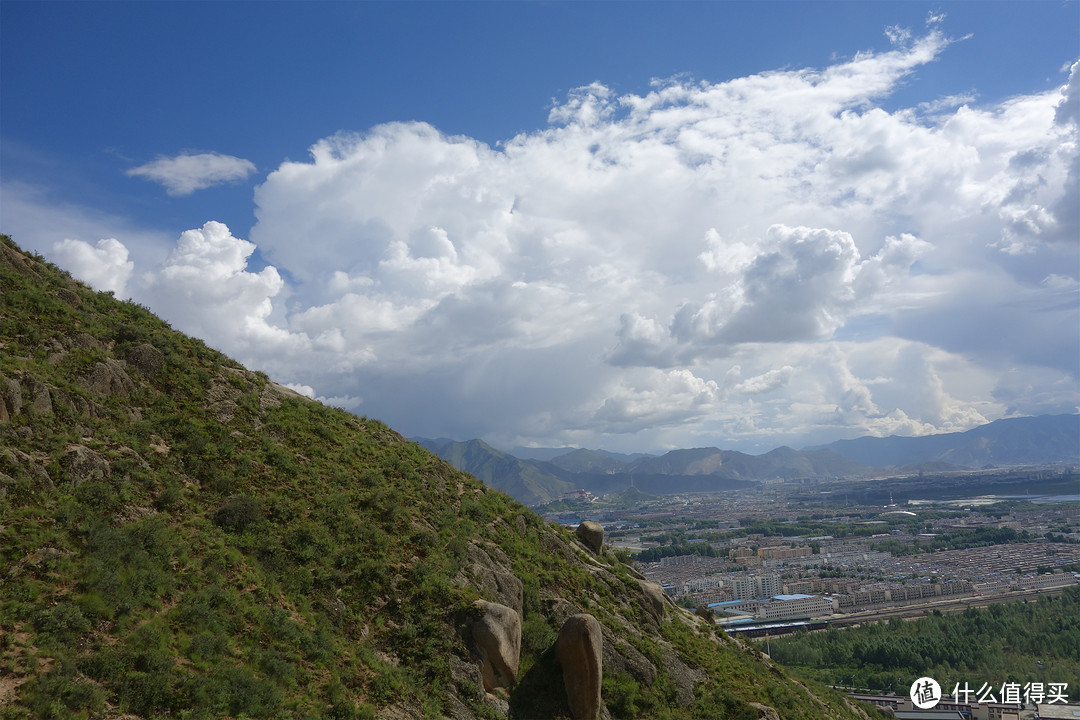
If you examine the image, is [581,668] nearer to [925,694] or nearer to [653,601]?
[653,601]

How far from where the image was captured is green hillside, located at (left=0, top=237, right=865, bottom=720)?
16.7 meters

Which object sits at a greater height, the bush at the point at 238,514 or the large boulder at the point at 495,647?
the bush at the point at 238,514

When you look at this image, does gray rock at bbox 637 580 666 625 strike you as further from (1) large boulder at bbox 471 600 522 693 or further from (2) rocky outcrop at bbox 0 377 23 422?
(2) rocky outcrop at bbox 0 377 23 422

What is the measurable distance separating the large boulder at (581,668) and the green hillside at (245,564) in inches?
21.0

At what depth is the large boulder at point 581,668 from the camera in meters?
23.2

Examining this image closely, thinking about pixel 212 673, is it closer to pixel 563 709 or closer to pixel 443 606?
pixel 443 606

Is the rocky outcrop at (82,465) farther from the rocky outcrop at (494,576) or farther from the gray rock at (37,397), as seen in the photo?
the rocky outcrop at (494,576)

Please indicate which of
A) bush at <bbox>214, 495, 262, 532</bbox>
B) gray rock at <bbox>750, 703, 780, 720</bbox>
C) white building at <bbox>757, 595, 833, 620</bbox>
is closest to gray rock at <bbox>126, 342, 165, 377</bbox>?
bush at <bbox>214, 495, 262, 532</bbox>

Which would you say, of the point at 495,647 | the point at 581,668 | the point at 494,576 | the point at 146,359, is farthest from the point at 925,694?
the point at 146,359

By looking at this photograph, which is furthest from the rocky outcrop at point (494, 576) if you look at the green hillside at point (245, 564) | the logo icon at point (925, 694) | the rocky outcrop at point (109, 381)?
the logo icon at point (925, 694)

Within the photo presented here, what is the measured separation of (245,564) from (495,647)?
930cm

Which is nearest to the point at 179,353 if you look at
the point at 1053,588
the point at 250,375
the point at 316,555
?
the point at 250,375

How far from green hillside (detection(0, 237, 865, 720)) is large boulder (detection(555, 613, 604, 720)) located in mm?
532

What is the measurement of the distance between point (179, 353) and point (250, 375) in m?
3.77
